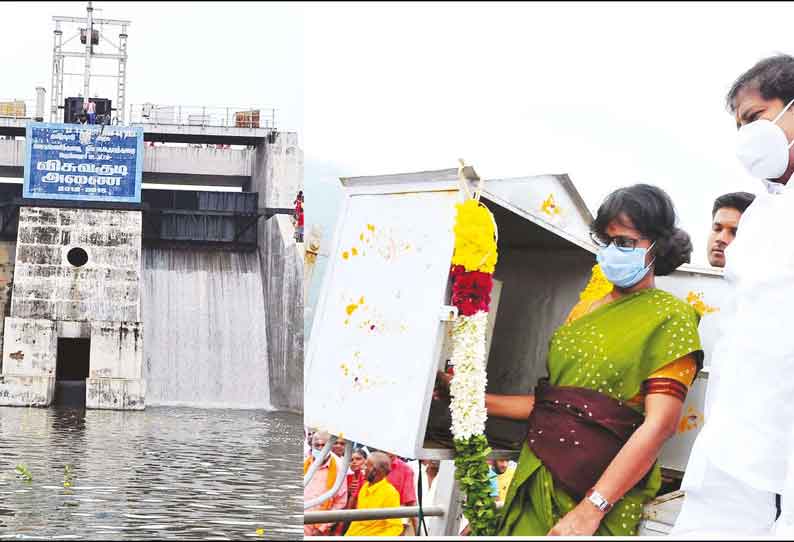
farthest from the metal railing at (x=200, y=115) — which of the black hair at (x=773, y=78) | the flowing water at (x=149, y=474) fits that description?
the black hair at (x=773, y=78)

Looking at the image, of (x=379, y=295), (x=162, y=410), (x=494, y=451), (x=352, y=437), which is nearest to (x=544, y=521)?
(x=494, y=451)

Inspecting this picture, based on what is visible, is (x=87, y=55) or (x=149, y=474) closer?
(x=87, y=55)

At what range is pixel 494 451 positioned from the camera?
115 inches

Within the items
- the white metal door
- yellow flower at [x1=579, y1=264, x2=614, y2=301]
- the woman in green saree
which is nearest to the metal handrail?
the white metal door

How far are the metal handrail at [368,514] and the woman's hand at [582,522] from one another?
0.97 meters

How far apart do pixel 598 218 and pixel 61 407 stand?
198 inches

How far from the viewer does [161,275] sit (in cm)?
707

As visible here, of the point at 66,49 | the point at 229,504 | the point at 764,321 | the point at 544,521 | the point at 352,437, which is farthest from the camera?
the point at 229,504

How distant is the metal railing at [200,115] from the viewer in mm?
4988

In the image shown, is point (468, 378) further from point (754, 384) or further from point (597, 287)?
point (754, 384)

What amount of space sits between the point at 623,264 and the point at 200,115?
3.24 m

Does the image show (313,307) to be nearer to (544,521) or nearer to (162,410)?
(544,521)

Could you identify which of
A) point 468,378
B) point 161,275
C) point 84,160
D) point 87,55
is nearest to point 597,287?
point 468,378

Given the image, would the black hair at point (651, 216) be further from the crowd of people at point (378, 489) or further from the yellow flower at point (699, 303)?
the crowd of people at point (378, 489)
